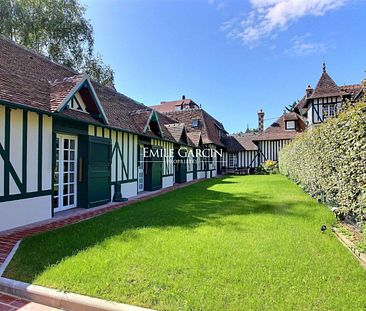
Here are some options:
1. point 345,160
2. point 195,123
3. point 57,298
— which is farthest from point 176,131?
point 57,298

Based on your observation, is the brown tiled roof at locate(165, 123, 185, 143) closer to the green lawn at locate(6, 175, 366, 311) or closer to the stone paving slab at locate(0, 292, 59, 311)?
the green lawn at locate(6, 175, 366, 311)

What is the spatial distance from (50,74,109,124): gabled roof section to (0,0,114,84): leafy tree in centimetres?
1269

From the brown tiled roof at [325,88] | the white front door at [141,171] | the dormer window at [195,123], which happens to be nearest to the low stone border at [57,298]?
the white front door at [141,171]

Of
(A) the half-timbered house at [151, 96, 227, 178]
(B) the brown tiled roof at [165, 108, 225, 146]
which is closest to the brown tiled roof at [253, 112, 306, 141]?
(A) the half-timbered house at [151, 96, 227, 178]

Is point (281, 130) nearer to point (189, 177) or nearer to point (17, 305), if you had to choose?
point (189, 177)

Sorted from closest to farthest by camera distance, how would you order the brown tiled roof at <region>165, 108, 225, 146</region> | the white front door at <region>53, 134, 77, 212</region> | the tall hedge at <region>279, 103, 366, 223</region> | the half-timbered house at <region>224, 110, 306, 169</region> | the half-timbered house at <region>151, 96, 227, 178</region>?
the tall hedge at <region>279, 103, 366, 223</region> → the white front door at <region>53, 134, 77, 212</region> → the half-timbered house at <region>151, 96, 227, 178</region> → the brown tiled roof at <region>165, 108, 225, 146</region> → the half-timbered house at <region>224, 110, 306, 169</region>

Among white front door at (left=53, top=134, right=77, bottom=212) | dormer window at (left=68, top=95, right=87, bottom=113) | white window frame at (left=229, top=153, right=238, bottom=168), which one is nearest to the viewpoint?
white front door at (left=53, top=134, right=77, bottom=212)

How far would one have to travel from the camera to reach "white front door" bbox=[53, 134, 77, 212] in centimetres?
668

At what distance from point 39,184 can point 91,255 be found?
3090 millimetres

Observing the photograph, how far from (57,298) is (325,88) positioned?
2231 centimetres

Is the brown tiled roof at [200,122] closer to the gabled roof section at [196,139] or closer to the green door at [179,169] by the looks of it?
the gabled roof section at [196,139]

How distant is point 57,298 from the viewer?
2.65 metres

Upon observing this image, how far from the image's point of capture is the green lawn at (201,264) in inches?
100.0

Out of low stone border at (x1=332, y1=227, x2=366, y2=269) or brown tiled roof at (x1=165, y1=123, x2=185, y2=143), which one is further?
brown tiled roof at (x1=165, y1=123, x2=185, y2=143)
